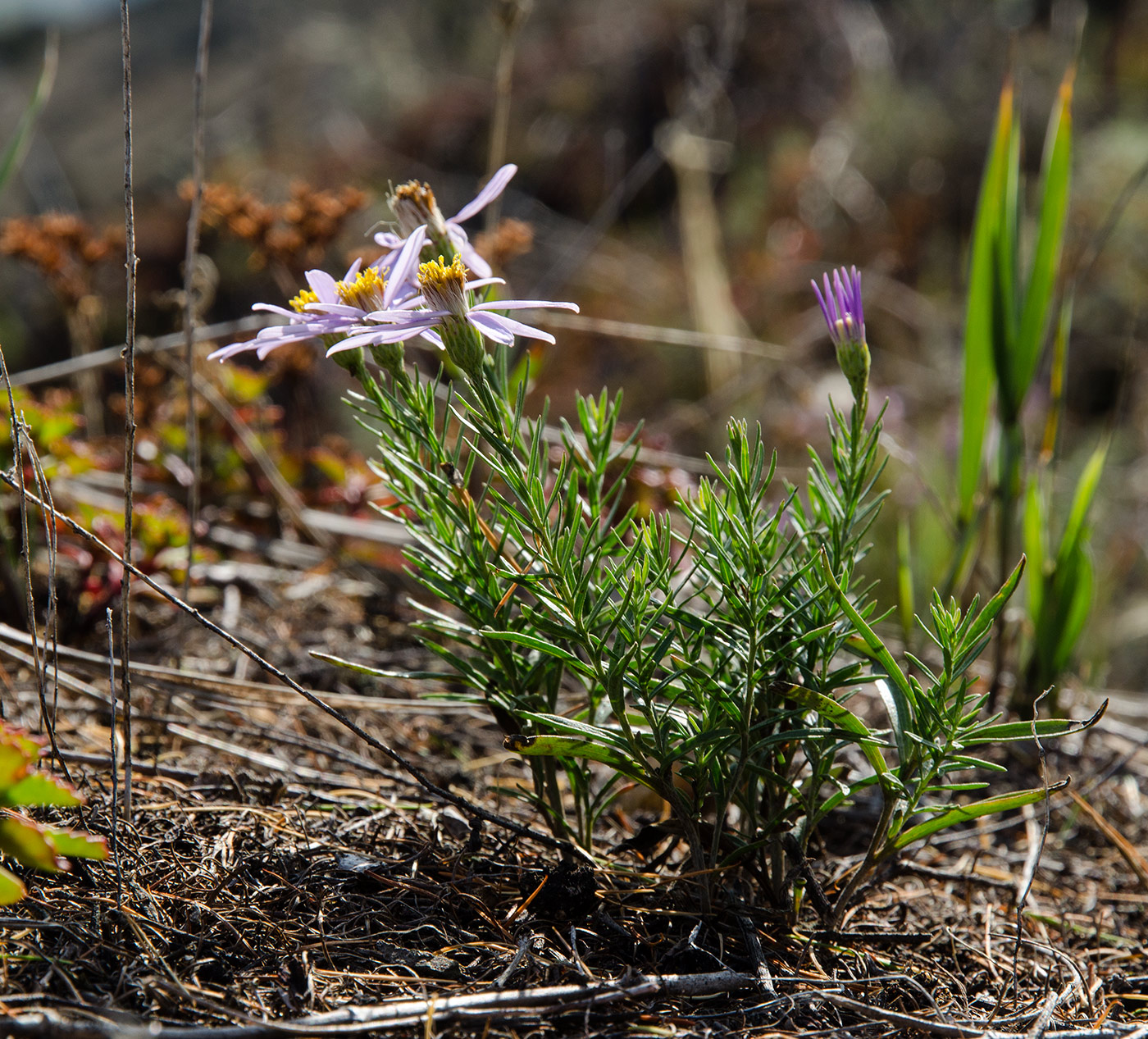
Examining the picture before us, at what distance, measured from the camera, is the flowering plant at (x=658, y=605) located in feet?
3.22

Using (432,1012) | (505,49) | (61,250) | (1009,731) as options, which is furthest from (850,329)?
(61,250)

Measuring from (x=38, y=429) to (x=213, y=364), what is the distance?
0.53 metres

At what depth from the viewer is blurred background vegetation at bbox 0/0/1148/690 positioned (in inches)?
150

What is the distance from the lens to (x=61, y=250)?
2238 millimetres

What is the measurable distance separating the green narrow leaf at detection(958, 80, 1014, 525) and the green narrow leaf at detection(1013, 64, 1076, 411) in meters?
0.06

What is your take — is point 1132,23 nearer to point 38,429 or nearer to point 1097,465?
point 1097,465

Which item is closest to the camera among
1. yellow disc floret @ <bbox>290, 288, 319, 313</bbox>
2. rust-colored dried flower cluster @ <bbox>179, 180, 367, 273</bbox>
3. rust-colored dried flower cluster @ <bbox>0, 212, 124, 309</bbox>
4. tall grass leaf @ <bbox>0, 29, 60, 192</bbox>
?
yellow disc floret @ <bbox>290, 288, 319, 313</bbox>

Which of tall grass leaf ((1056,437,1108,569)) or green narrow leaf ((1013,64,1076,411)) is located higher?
green narrow leaf ((1013,64,1076,411))

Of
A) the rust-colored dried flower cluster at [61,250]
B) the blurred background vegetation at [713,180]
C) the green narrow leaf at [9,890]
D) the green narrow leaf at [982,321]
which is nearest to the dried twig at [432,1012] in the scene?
the green narrow leaf at [9,890]

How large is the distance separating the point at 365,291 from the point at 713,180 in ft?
22.3

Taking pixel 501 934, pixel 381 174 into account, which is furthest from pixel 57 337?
pixel 501 934

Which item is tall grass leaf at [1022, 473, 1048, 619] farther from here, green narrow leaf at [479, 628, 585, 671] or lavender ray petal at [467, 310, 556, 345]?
lavender ray petal at [467, 310, 556, 345]

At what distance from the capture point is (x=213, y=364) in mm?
2297

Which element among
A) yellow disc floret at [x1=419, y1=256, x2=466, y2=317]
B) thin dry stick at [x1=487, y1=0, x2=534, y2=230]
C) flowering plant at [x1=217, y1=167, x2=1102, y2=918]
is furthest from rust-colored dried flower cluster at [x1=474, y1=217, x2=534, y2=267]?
yellow disc floret at [x1=419, y1=256, x2=466, y2=317]
